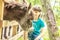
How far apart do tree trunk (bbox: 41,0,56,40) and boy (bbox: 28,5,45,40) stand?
55mm

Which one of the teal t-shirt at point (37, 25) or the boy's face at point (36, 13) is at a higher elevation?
the boy's face at point (36, 13)

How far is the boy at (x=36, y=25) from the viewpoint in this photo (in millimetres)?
1563

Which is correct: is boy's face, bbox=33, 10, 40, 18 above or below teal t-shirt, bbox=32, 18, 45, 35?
above

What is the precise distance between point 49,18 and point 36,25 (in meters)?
0.14

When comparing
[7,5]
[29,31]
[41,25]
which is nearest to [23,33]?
[29,31]

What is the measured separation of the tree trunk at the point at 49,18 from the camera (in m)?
1.55

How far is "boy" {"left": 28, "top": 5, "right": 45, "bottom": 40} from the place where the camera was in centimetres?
156

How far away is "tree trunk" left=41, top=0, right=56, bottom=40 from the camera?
1554 mm

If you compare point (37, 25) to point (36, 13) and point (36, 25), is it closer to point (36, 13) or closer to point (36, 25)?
point (36, 25)

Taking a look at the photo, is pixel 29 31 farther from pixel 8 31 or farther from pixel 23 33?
pixel 8 31

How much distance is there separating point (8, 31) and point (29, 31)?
193 millimetres

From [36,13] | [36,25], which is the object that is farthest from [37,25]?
[36,13]

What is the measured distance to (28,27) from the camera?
1565 mm

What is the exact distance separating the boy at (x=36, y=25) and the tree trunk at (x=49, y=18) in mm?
55
